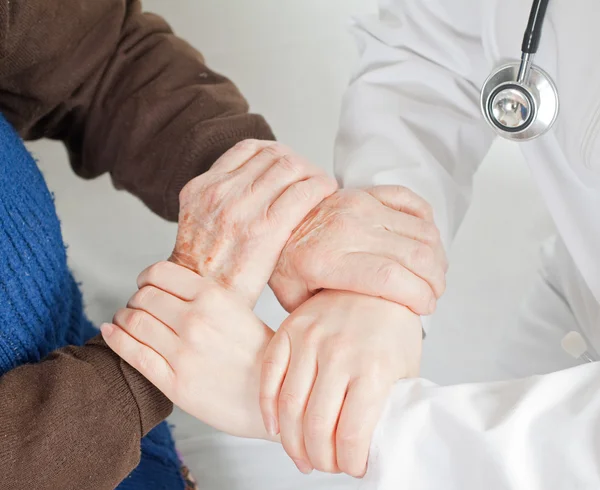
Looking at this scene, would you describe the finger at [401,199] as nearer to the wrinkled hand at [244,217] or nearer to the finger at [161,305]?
the wrinkled hand at [244,217]

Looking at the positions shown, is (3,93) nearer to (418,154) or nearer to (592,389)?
(418,154)

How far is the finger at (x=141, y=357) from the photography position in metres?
0.47

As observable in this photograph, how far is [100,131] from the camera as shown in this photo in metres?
0.65

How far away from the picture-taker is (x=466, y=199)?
0.64 metres

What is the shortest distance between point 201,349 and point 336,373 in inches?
3.9

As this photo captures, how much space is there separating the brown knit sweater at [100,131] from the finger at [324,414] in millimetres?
130

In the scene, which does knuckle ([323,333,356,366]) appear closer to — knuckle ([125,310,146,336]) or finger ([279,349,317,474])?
finger ([279,349,317,474])

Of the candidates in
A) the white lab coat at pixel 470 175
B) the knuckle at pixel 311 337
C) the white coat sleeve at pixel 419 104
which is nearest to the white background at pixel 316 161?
the white lab coat at pixel 470 175

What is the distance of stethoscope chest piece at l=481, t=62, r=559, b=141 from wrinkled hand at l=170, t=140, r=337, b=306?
0.14 meters

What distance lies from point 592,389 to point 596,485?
0.19 ft

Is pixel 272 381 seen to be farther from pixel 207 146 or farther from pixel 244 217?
pixel 207 146

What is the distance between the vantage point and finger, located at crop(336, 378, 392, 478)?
41cm

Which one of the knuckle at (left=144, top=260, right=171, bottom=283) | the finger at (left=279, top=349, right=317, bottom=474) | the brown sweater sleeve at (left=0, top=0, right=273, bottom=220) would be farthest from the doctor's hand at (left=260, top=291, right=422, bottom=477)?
the brown sweater sleeve at (left=0, top=0, right=273, bottom=220)

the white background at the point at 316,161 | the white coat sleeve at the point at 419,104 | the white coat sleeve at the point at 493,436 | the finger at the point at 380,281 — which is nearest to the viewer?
the white coat sleeve at the point at 493,436
